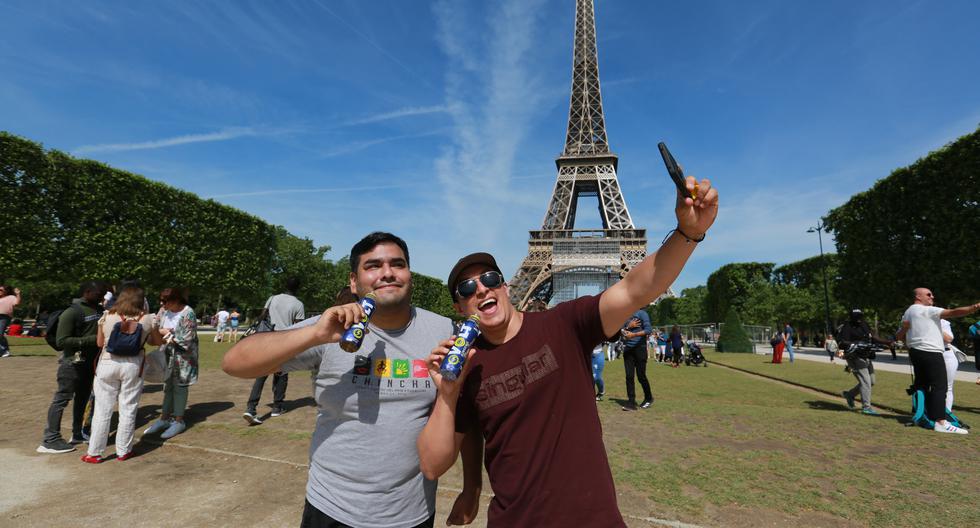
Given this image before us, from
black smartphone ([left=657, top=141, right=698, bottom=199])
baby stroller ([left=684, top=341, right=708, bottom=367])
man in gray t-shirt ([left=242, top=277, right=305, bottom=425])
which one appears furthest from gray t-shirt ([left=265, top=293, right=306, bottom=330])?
baby stroller ([left=684, top=341, right=708, bottom=367])

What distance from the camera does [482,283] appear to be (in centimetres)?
207

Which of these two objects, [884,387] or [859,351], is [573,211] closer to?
[884,387]

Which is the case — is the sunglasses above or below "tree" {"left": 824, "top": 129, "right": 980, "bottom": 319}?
below

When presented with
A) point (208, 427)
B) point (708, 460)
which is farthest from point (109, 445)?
point (708, 460)

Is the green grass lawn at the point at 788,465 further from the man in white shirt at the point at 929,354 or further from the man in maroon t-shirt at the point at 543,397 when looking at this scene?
the man in maroon t-shirt at the point at 543,397

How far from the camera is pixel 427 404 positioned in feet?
6.85

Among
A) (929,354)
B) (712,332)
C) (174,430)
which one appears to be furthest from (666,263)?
(712,332)

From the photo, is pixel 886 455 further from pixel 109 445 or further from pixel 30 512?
pixel 109 445

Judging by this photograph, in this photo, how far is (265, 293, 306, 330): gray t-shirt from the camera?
6605mm

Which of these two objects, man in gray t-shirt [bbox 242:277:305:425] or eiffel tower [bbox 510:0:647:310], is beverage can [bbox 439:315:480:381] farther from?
eiffel tower [bbox 510:0:647:310]

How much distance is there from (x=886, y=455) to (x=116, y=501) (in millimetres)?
8065

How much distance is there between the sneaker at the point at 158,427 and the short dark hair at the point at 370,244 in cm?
573

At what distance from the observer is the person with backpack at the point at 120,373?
4949 mm

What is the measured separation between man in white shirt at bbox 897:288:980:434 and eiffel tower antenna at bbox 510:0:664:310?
3884 cm
